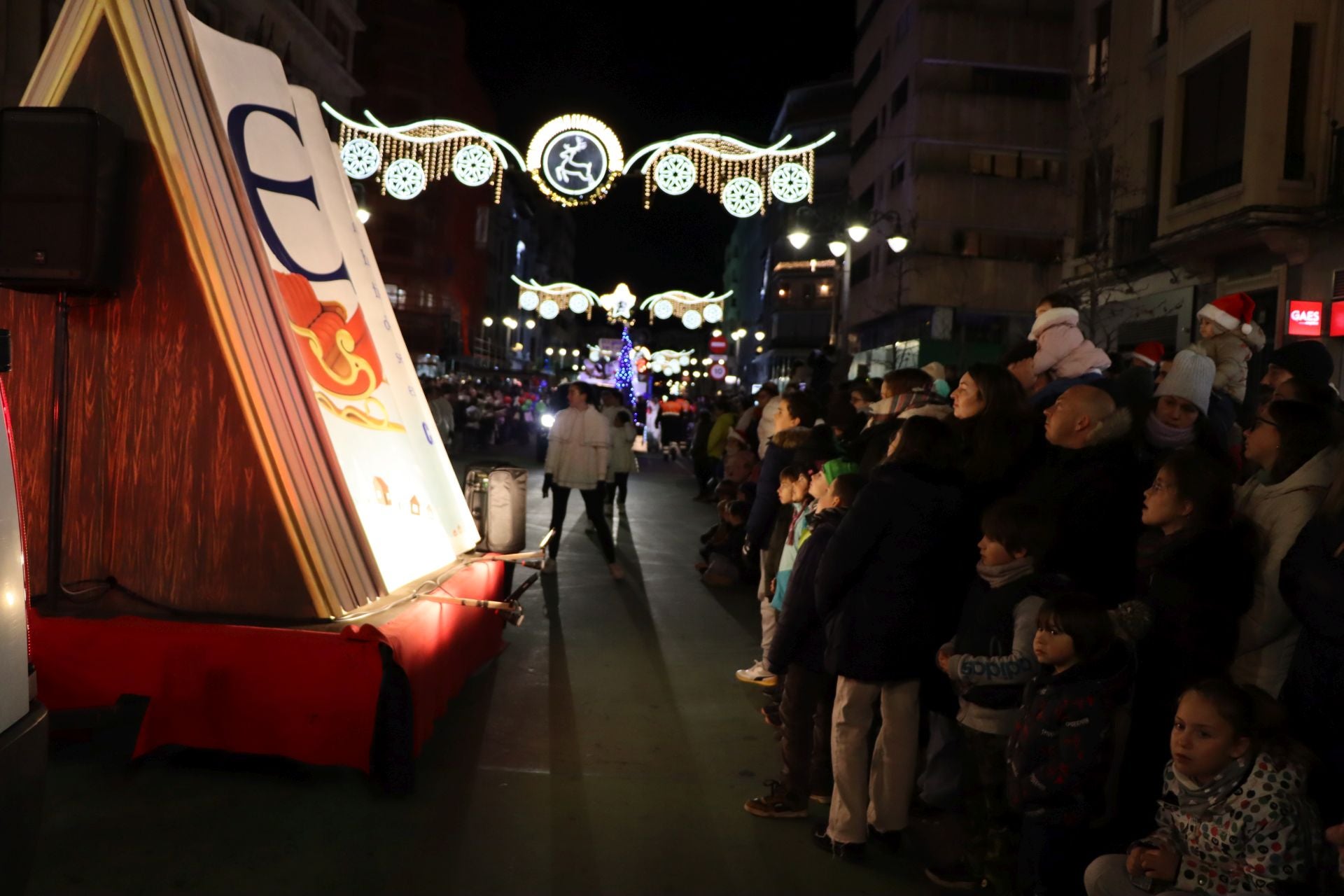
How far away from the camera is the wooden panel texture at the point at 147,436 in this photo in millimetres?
5012

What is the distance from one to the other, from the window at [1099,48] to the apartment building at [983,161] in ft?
26.3

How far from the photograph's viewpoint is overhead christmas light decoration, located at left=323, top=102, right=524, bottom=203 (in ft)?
38.2

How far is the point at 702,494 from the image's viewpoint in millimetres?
18234

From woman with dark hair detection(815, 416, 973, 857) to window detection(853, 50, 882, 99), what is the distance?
3612cm

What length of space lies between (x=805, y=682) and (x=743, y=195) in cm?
816

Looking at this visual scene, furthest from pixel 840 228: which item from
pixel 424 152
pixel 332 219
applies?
pixel 332 219

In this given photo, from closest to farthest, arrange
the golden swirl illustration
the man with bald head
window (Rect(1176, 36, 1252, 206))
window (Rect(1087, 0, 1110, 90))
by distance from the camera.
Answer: the man with bald head
the golden swirl illustration
window (Rect(1176, 36, 1252, 206))
window (Rect(1087, 0, 1110, 90))

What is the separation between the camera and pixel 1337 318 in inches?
558

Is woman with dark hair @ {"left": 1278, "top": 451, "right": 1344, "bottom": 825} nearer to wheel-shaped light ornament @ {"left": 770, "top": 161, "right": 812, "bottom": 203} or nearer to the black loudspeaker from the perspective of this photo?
the black loudspeaker

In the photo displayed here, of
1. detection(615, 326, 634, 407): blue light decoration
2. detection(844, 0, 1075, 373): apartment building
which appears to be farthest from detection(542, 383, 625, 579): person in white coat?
detection(615, 326, 634, 407): blue light decoration

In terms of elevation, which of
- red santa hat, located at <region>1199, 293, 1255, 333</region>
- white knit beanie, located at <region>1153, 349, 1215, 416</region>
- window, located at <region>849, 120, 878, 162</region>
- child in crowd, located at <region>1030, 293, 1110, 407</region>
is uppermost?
window, located at <region>849, 120, 878, 162</region>

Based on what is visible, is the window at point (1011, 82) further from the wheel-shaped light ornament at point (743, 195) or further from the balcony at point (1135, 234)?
the wheel-shaped light ornament at point (743, 195)

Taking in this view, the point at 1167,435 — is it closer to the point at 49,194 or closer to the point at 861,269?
the point at 49,194

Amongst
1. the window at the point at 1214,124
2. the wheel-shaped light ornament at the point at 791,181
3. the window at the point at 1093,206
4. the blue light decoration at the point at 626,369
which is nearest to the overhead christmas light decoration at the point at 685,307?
the blue light decoration at the point at 626,369
